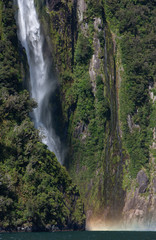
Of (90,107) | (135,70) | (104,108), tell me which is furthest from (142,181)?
(135,70)

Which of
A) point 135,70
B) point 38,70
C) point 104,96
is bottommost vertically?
point 104,96

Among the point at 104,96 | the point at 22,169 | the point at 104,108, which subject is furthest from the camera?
the point at 104,96

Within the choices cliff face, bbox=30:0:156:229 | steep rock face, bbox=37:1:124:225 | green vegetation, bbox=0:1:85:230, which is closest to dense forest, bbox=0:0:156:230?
cliff face, bbox=30:0:156:229

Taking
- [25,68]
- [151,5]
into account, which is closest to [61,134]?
[25,68]

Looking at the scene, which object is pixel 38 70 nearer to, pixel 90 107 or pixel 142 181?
pixel 90 107

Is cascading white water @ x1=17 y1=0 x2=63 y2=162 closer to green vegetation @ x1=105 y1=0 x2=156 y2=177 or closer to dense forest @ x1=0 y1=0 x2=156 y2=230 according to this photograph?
dense forest @ x1=0 y1=0 x2=156 y2=230

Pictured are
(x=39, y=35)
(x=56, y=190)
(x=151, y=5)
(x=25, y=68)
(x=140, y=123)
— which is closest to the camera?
(x=56, y=190)

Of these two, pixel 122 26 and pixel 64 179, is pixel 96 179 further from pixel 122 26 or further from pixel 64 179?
pixel 122 26
